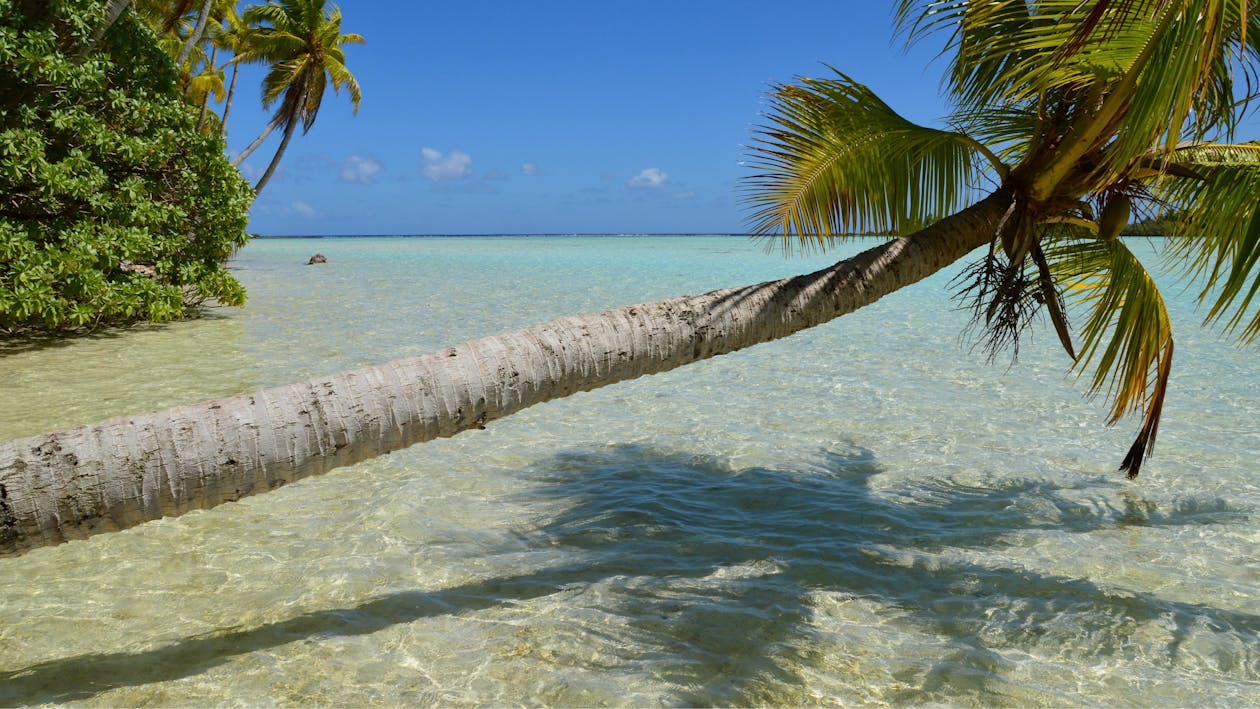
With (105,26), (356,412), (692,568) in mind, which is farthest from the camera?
(105,26)

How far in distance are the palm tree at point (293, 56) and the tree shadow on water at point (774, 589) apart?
25385 millimetres

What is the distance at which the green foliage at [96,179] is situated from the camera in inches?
420

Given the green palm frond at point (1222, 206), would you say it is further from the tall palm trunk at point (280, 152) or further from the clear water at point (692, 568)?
A: the tall palm trunk at point (280, 152)

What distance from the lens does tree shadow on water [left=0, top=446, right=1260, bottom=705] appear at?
11.6 ft

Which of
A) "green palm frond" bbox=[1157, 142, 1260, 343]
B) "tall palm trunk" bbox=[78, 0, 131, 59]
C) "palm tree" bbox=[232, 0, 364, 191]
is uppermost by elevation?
"palm tree" bbox=[232, 0, 364, 191]

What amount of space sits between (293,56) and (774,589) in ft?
100

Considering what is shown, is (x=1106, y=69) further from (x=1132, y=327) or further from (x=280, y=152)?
(x=280, y=152)

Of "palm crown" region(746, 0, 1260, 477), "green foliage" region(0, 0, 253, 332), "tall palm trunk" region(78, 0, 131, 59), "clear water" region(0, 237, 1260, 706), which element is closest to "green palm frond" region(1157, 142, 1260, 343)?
"palm crown" region(746, 0, 1260, 477)

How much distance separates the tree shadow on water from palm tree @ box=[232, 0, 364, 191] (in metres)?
25.4

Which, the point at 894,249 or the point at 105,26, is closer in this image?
the point at 894,249

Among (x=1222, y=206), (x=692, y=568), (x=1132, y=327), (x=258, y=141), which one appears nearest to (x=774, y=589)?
(x=692, y=568)

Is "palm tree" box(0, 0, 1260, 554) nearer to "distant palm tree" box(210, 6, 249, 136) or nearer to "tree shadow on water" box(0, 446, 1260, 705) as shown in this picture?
"tree shadow on water" box(0, 446, 1260, 705)

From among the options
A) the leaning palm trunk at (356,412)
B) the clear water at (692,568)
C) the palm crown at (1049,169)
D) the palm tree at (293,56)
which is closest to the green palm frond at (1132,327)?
the palm crown at (1049,169)

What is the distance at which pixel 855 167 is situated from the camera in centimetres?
519
